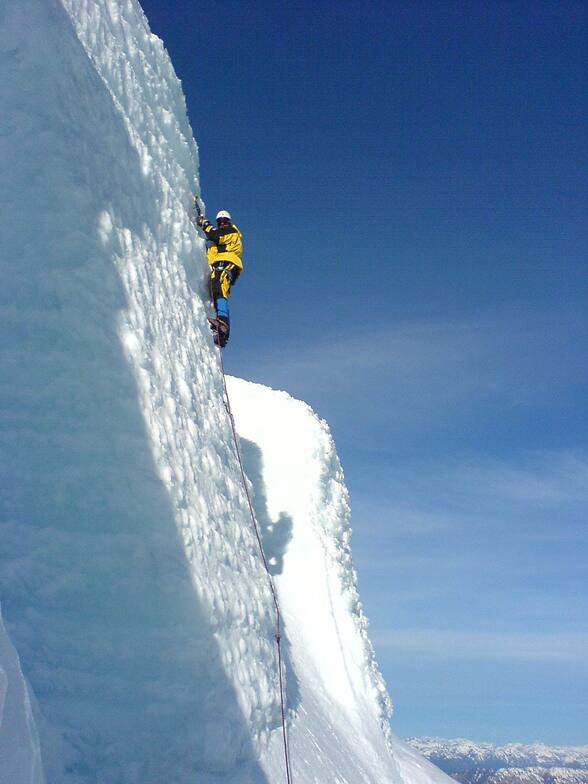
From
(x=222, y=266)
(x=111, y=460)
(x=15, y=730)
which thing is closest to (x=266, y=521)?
(x=222, y=266)

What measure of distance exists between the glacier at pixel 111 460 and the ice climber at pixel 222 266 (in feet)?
4.04

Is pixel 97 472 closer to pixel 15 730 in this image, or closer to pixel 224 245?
pixel 15 730

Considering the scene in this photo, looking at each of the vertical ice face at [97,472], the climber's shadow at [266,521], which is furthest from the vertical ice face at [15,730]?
the climber's shadow at [266,521]

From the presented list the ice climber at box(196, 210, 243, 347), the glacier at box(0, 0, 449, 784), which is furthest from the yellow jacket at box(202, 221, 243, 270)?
the glacier at box(0, 0, 449, 784)

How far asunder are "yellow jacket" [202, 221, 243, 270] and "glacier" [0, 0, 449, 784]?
1355 millimetres

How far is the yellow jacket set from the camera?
28.9ft

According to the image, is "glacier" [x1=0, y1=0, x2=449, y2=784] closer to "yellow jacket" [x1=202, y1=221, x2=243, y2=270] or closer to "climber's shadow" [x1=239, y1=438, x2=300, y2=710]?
"yellow jacket" [x1=202, y1=221, x2=243, y2=270]

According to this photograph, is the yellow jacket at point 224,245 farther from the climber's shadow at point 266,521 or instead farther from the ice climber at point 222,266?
the climber's shadow at point 266,521

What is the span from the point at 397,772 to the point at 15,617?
35.7 ft

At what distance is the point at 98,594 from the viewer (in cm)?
482

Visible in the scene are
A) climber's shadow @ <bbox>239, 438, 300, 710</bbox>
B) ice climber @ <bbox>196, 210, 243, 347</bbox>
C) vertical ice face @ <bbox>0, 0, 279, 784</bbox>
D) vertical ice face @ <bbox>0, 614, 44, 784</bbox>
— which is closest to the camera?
vertical ice face @ <bbox>0, 614, 44, 784</bbox>

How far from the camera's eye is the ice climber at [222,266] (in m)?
8.64

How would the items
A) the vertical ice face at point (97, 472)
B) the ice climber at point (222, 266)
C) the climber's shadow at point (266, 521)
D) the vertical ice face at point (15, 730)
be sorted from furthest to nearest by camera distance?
1. the climber's shadow at point (266, 521)
2. the ice climber at point (222, 266)
3. the vertical ice face at point (97, 472)
4. the vertical ice face at point (15, 730)

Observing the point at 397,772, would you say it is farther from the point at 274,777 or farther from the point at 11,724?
the point at 11,724
